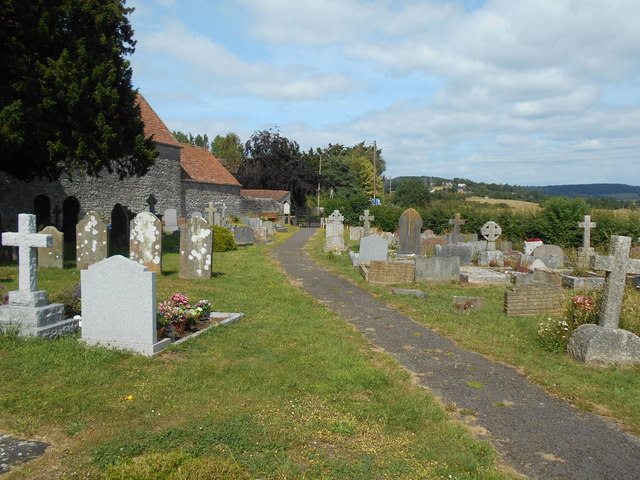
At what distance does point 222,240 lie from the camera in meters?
22.5

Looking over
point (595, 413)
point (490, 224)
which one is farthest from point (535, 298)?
point (490, 224)

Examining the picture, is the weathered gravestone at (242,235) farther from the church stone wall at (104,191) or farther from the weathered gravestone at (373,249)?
the weathered gravestone at (373,249)

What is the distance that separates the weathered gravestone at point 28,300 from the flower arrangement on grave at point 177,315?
1380 mm

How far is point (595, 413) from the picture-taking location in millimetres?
5121

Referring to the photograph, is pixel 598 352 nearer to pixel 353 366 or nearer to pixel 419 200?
pixel 353 366

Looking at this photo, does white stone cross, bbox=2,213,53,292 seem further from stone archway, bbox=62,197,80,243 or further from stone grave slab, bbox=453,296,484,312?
stone archway, bbox=62,197,80,243

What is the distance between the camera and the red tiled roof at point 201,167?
4072 centimetres

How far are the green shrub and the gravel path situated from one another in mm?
14310

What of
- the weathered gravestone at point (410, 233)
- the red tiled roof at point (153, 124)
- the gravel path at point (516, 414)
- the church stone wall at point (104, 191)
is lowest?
the gravel path at point (516, 414)

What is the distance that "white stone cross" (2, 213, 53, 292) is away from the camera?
6840 mm

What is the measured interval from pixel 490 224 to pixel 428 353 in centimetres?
1462

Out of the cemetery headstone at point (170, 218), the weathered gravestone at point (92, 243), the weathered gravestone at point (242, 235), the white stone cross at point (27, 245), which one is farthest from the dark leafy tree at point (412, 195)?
the white stone cross at point (27, 245)

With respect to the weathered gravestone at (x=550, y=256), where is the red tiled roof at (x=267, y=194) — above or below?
above

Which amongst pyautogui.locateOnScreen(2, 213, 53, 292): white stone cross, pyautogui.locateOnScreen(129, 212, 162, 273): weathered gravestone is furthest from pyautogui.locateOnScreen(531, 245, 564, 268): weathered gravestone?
pyautogui.locateOnScreen(2, 213, 53, 292): white stone cross
